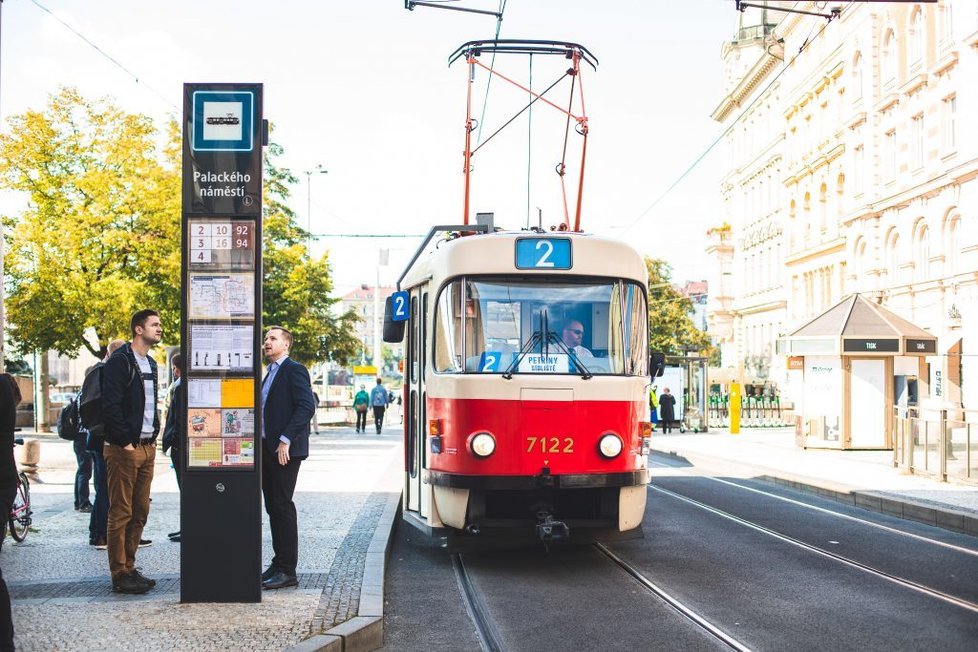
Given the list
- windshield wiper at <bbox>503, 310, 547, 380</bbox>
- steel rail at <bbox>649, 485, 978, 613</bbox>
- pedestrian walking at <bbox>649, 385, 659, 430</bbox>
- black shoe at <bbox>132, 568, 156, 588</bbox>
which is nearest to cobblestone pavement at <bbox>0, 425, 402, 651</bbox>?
black shoe at <bbox>132, 568, 156, 588</bbox>

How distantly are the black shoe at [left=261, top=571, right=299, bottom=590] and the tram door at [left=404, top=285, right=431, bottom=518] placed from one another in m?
2.19

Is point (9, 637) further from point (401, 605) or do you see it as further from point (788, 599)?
point (788, 599)

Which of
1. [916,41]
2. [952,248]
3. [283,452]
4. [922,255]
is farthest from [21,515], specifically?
[916,41]

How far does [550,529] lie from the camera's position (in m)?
9.78

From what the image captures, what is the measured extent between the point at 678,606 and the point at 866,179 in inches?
1400

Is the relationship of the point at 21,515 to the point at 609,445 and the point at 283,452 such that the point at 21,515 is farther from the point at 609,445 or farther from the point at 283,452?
the point at 609,445

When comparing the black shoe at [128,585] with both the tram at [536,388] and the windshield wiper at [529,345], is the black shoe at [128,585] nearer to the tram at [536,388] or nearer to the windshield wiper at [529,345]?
the tram at [536,388]

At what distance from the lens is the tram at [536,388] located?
9859 mm

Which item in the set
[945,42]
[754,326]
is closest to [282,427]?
[945,42]

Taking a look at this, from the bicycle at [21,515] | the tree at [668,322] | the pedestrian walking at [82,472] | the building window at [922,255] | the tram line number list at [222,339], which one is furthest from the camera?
the tree at [668,322]

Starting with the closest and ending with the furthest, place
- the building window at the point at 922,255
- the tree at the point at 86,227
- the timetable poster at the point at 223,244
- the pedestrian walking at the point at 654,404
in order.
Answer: the timetable poster at the point at 223,244
the tree at the point at 86,227
the pedestrian walking at the point at 654,404
the building window at the point at 922,255

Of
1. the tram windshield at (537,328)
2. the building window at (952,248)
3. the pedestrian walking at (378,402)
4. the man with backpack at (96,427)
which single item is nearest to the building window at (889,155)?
the building window at (952,248)

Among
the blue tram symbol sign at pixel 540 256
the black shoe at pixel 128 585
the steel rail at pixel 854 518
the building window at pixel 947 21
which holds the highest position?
the building window at pixel 947 21

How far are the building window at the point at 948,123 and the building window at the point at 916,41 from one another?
2452 millimetres
